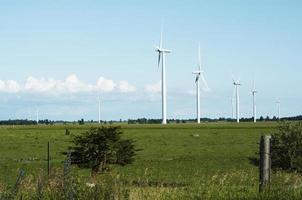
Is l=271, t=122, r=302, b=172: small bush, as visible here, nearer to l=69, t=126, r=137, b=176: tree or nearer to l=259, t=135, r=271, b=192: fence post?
l=69, t=126, r=137, b=176: tree

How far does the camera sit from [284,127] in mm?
23359

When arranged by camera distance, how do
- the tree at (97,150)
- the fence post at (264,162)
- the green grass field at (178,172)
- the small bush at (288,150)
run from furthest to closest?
the tree at (97,150) < the small bush at (288,150) < the green grass field at (178,172) < the fence post at (264,162)

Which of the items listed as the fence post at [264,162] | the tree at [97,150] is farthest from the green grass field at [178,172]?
the tree at [97,150]

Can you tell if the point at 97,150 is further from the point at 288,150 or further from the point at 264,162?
the point at 264,162

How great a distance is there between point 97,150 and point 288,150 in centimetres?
784

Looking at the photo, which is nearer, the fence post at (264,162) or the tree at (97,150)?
the fence post at (264,162)

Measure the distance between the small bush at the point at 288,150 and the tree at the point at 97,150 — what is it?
264 inches

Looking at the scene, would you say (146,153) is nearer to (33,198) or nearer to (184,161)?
(184,161)

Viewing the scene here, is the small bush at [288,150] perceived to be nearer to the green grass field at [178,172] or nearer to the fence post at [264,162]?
the green grass field at [178,172]

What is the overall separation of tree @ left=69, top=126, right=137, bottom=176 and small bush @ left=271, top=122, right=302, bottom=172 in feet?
22.0

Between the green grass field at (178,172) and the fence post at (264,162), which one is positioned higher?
the fence post at (264,162)

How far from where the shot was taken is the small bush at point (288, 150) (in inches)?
894

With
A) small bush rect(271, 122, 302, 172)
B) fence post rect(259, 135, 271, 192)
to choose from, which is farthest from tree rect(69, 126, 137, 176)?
fence post rect(259, 135, 271, 192)

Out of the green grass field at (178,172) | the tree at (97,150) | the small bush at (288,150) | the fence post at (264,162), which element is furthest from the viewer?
the tree at (97,150)
